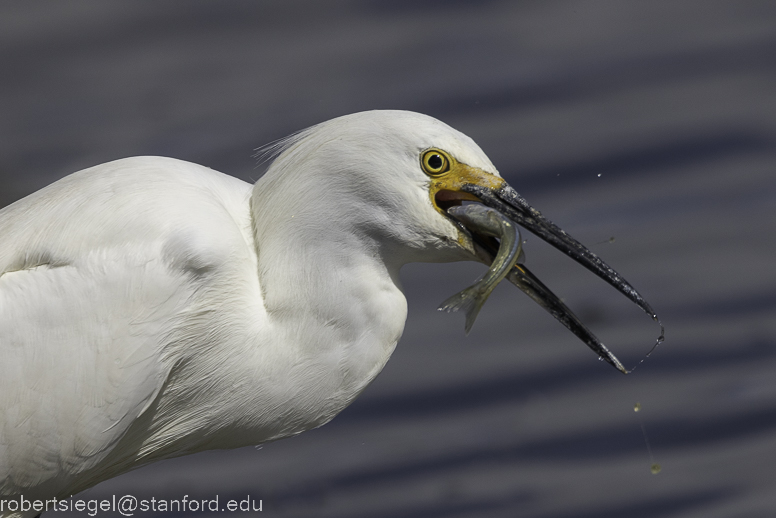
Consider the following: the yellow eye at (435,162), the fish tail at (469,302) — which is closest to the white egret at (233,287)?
the yellow eye at (435,162)

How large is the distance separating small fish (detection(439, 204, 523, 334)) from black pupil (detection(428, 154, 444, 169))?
122mm

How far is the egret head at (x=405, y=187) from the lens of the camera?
2.43 m

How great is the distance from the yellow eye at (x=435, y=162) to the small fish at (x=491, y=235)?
0.37ft

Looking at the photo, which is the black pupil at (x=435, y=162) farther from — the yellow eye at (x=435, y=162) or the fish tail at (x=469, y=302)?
the fish tail at (x=469, y=302)

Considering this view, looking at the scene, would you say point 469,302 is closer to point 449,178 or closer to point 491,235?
point 491,235

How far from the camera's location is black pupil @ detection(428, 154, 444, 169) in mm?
2430

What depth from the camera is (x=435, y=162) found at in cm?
244

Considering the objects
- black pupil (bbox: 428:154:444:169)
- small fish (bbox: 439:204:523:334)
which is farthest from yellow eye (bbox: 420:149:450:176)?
small fish (bbox: 439:204:523:334)

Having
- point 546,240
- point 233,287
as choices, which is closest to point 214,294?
point 233,287

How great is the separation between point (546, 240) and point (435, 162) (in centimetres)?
41

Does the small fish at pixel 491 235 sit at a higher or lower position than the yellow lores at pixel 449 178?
lower

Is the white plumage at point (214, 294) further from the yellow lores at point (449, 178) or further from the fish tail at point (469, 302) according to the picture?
the fish tail at point (469, 302)

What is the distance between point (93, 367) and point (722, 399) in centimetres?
336

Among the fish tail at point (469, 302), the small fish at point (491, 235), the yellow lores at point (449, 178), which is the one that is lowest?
the fish tail at point (469, 302)
